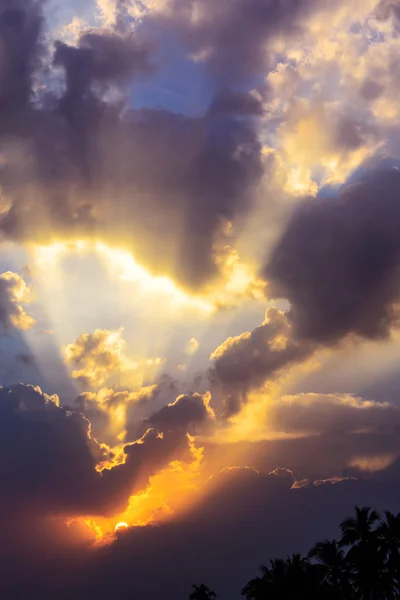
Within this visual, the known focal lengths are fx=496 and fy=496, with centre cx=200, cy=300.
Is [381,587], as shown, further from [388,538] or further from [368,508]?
[368,508]

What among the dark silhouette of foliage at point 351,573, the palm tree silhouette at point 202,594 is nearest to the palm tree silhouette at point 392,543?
the dark silhouette of foliage at point 351,573

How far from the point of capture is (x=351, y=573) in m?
57.2

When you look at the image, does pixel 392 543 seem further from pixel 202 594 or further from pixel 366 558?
pixel 202 594

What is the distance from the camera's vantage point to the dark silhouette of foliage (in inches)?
2063

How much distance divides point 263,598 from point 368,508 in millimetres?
16084

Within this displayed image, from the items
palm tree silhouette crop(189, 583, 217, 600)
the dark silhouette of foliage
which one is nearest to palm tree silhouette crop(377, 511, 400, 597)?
the dark silhouette of foliage

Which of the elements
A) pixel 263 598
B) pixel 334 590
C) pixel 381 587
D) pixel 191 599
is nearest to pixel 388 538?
pixel 381 587

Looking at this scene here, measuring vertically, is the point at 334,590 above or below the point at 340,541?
below

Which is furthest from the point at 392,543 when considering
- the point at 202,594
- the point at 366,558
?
the point at 202,594

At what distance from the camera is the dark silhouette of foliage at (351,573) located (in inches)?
2063

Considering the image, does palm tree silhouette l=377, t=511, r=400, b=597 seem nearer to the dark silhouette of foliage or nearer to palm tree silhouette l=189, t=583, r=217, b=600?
the dark silhouette of foliage

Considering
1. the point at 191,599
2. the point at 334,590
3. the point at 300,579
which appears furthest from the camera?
the point at 191,599

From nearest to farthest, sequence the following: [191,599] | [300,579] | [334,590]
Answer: [300,579] → [334,590] → [191,599]

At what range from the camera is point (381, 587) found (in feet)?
172
